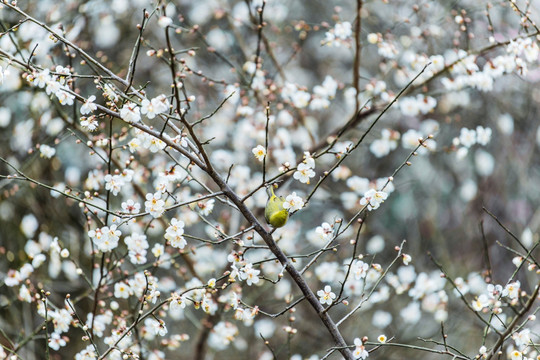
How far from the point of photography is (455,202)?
239 inches

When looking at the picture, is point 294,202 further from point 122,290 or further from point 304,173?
point 122,290

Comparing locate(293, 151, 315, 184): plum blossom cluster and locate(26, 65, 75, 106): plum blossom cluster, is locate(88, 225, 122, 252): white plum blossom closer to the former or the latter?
locate(26, 65, 75, 106): plum blossom cluster

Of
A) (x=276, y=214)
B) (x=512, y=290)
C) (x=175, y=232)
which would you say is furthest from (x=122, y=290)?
(x=512, y=290)

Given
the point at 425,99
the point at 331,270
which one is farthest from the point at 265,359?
the point at 425,99

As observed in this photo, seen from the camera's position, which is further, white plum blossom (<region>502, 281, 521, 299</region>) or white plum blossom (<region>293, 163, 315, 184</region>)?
white plum blossom (<region>502, 281, 521, 299</region>)

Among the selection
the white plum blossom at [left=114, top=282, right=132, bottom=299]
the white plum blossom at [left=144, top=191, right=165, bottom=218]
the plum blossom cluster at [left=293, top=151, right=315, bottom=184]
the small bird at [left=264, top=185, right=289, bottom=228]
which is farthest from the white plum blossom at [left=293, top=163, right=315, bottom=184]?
the white plum blossom at [left=114, top=282, right=132, bottom=299]

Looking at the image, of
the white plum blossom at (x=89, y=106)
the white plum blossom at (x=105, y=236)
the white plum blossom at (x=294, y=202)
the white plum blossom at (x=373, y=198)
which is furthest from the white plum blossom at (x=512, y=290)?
the white plum blossom at (x=89, y=106)

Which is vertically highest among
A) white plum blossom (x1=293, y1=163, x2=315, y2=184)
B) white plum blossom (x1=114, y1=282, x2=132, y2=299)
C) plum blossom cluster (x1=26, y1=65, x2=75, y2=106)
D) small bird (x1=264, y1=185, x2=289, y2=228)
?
white plum blossom (x1=293, y1=163, x2=315, y2=184)

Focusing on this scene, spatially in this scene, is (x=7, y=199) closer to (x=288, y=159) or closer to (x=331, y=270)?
(x=288, y=159)

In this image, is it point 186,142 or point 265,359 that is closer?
point 186,142

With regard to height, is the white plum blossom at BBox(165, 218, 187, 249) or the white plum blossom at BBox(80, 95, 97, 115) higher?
the white plum blossom at BBox(80, 95, 97, 115)

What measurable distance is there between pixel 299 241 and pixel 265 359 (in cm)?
140

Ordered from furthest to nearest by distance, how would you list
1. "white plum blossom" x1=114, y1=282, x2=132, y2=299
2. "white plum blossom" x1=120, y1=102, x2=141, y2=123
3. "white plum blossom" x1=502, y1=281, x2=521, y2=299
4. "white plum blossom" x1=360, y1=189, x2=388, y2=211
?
"white plum blossom" x1=114, y1=282, x2=132, y2=299, "white plum blossom" x1=502, y1=281, x2=521, y2=299, "white plum blossom" x1=360, y1=189, x2=388, y2=211, "white plum blossom" x1=120, y1=102, x2=141, y2=123

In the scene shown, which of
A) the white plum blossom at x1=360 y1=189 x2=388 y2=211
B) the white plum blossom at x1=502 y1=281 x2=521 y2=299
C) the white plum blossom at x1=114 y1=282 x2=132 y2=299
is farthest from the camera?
the white plum blossom at x1=114 y1=282 x2=132 y2=299
